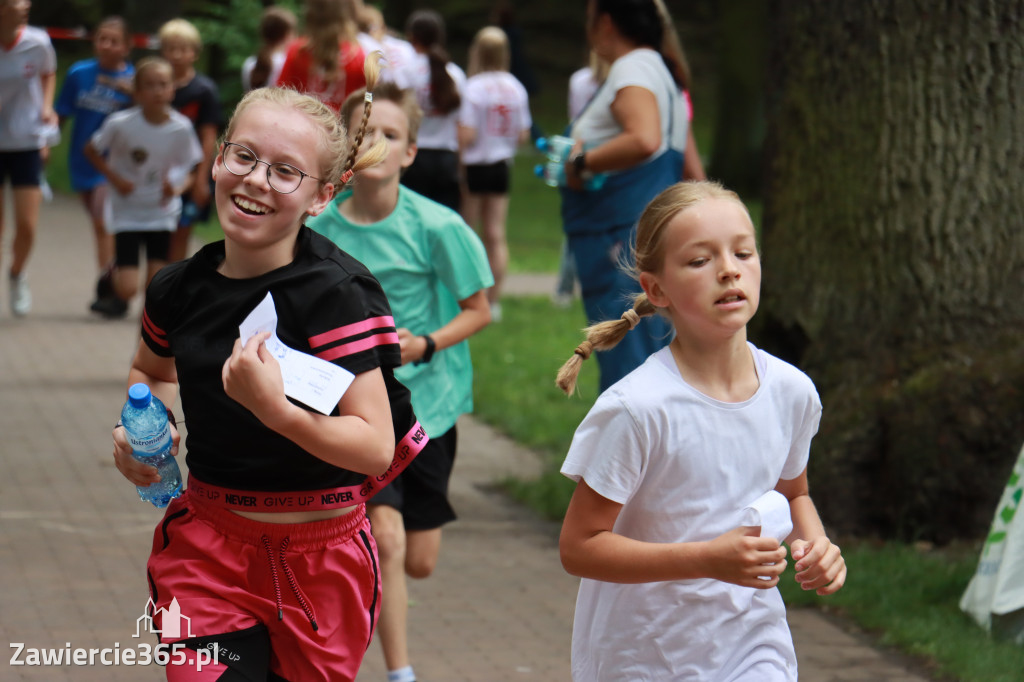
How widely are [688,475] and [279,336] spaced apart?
867 millimetres

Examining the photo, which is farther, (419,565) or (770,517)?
(419,565)

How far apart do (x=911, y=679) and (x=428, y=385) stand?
1919 mm

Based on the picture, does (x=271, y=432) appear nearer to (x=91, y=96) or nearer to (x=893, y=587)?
(x=893, y=587)

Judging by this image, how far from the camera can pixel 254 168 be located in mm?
2812

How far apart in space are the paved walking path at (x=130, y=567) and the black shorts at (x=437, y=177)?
1908 mm

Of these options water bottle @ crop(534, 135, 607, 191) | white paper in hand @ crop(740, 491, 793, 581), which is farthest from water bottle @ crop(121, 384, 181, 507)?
water bottle @ crop(534, 135, 607, 191)

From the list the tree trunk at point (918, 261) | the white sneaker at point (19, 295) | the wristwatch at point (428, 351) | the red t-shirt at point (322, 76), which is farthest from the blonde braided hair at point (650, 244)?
the white sneaker at point (19, 295)

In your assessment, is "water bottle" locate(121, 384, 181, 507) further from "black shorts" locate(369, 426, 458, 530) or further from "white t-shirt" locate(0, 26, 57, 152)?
"white t-shirt" locate(0, 26, 57, 152)

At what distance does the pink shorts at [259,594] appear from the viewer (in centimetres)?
281

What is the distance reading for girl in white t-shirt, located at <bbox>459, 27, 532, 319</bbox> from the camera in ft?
39.0

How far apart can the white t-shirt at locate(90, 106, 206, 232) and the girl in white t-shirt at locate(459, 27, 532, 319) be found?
2.99 m

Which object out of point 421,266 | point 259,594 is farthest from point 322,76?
point 259,594

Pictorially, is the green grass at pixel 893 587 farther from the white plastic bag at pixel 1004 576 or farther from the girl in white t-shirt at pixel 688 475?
the girl in white t-shirt at pixel 688 475

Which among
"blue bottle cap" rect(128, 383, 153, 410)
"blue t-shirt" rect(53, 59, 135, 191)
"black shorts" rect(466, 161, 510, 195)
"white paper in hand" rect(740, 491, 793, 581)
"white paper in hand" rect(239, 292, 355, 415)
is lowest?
"black shorts" rect(466, 161, 510, 195)
